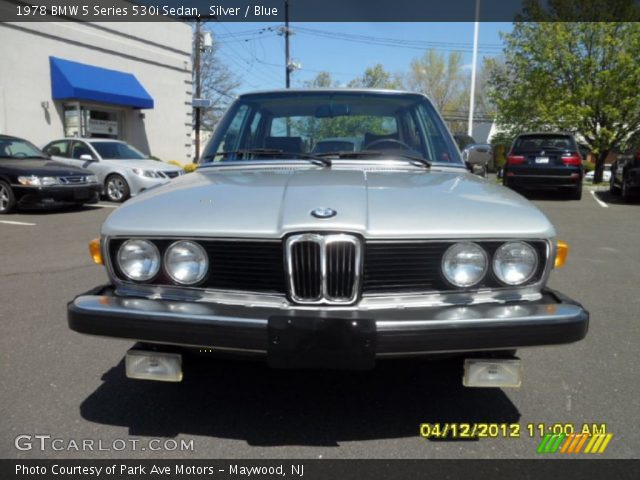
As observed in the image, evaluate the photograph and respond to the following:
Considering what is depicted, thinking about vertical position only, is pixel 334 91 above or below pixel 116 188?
above

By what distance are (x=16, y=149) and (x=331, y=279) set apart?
10.9 metres

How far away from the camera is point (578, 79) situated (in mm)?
19203

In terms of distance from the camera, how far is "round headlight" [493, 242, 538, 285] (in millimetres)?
2354

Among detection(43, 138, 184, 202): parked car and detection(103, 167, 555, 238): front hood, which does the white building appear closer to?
detection(43, 138, 184, 202): parked car

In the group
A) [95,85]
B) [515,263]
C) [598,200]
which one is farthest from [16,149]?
[598,200]

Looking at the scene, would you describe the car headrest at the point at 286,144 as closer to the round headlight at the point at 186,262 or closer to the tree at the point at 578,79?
the round headlight at the point at 186,262

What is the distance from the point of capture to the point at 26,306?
4.48 metres

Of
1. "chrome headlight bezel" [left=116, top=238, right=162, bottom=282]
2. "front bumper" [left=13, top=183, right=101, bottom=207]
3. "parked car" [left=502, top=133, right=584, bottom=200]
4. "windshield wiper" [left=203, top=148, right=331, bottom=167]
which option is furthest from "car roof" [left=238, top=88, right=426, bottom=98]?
"parked car" [left=502, top=133, right=584, bottom=200]

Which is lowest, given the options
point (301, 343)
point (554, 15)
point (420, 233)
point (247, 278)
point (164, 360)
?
point (164, 360)

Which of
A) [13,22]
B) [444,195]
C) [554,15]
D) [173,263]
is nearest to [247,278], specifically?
[173,263]

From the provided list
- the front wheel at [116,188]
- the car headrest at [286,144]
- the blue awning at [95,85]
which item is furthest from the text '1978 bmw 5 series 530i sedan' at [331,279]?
the blue awning at [95,85]

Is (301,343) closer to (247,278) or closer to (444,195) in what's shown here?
(247,278)

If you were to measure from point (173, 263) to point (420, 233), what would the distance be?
107 centimetres

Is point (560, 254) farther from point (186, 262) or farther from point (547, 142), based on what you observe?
point (547, 142)
